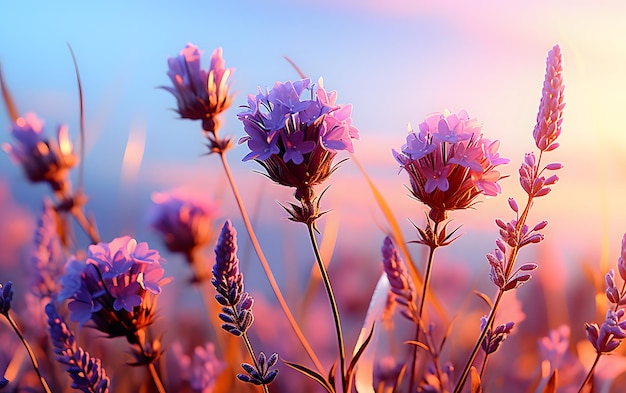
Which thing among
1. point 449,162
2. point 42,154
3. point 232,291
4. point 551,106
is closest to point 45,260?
point 42,154

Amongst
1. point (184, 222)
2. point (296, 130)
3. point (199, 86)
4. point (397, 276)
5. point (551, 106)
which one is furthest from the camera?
point (184, 222)

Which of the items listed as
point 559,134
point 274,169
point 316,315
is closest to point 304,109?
point 274,169

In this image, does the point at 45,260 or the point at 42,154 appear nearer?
the point at 45,260

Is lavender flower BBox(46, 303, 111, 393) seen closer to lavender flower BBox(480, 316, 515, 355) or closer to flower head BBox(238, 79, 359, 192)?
flower head BBox(238, 79, 359, 192)

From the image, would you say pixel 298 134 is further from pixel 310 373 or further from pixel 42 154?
pixel 42 154

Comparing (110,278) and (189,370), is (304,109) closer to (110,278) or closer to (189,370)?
(110,278)

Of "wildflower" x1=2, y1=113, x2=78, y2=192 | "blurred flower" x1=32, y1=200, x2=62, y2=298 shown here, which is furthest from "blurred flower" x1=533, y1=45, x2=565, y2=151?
"wildflower" x1=2, y1=113, x2=78, y2=192
